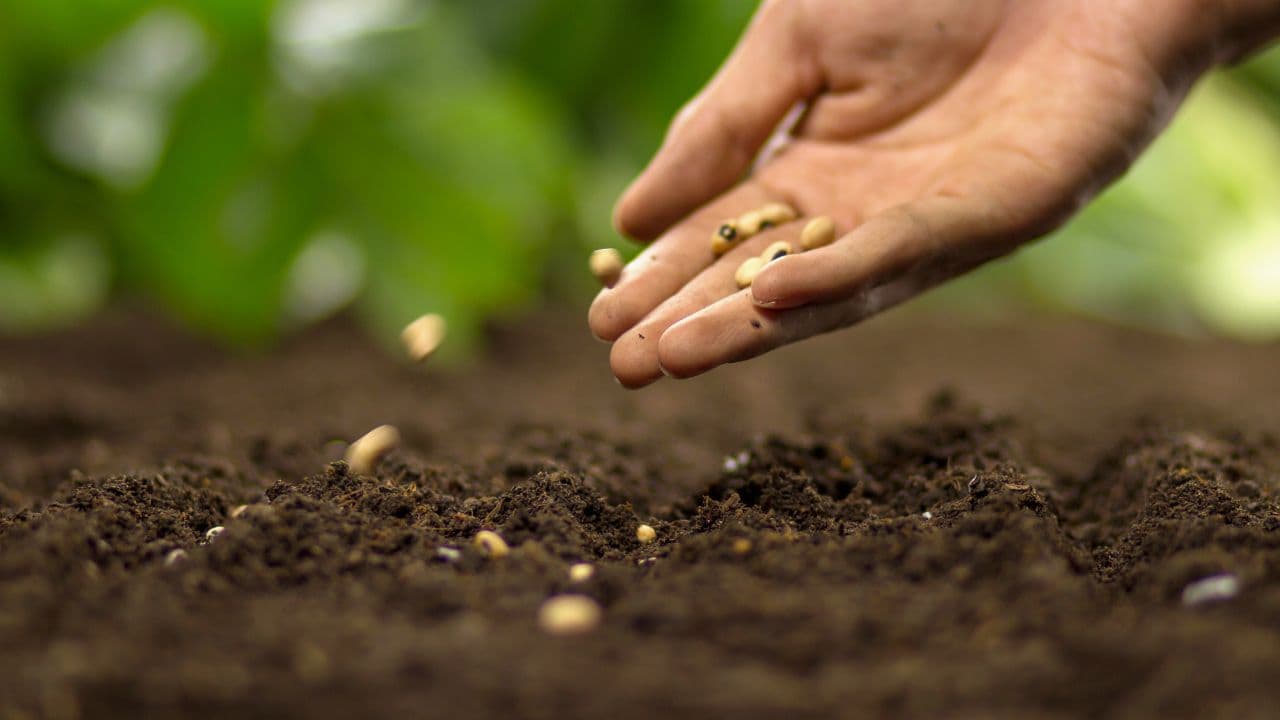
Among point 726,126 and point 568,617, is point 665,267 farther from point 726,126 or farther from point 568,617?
point 568,617

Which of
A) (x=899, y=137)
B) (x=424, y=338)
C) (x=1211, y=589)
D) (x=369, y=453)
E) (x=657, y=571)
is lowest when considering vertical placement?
(x=1211, y=589)

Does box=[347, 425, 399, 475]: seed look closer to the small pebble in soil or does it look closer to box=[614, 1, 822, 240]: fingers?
box=[614, 1, 822, 240]: fingers

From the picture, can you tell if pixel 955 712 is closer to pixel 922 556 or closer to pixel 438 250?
pixel 922 556

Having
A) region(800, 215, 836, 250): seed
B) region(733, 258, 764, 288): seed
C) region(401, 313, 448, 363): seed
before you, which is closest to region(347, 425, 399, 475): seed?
region(401, 313, 448, 363): seed

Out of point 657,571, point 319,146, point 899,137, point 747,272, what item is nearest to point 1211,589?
point 657,571

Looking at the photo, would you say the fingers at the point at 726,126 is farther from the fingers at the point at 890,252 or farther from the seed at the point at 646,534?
the seed at the point at 646,534
